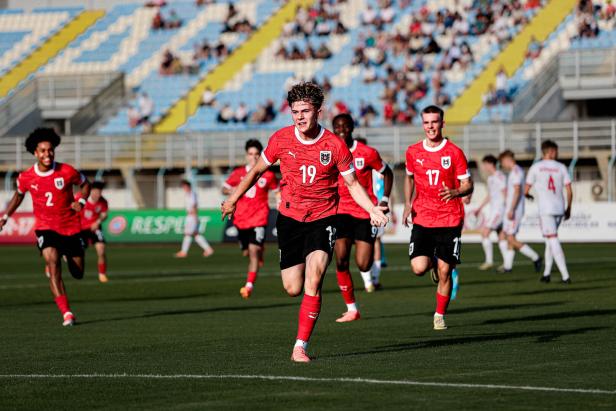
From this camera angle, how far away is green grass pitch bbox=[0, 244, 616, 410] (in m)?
9.23

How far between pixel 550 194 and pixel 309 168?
1200cm

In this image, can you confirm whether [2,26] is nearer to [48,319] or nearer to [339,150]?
[48,319]

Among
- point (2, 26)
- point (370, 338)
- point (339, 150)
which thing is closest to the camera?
point (339, 150)

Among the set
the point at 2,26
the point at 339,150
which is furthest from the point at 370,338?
the point at 2,26

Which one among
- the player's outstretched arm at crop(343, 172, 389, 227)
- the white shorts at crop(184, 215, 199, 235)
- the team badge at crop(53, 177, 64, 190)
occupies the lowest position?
the white shorts at crop(184, 215, 199, 235)

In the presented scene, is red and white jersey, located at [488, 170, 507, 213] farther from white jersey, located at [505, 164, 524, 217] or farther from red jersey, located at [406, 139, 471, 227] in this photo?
red jersey, located at [406, 139, 471, 227]

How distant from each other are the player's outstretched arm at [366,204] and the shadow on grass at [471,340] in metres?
1.49

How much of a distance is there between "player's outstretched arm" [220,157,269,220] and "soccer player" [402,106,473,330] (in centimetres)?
340

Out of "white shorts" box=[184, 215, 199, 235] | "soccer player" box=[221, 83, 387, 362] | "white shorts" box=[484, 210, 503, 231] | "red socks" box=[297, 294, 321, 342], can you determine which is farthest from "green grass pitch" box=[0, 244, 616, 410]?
"white shorts" box=[184, 215, 199, 235]

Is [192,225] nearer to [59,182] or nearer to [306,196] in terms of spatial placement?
[59,182]

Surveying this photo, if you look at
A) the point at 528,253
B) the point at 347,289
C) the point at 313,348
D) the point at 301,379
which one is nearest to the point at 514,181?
the point at 528,253

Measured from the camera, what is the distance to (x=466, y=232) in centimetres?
4225

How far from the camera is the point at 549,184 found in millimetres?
22844

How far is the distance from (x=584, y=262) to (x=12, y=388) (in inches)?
863
